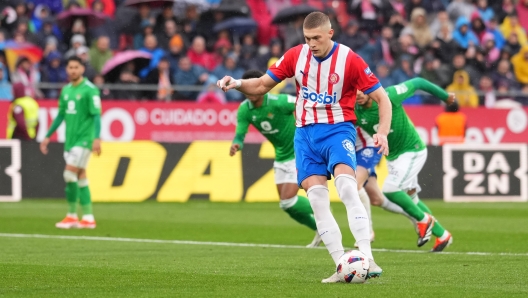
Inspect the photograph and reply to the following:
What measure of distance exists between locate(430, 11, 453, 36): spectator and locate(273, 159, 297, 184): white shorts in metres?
14.9

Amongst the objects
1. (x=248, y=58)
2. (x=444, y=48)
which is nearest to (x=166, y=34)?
(x=248, y=58)

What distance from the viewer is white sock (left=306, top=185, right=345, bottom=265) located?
27.4 ft

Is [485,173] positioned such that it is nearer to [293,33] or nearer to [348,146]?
[293,33]

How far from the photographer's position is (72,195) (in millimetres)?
15219

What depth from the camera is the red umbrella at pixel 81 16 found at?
75.2 ft

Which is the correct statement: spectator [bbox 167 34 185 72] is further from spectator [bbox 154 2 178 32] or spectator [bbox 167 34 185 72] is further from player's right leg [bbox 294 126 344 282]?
player's right leg [bbox 294 126 344 282]

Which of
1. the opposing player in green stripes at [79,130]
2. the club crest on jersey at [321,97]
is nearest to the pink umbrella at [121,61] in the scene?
the opposing player in green stripes at [79,130]

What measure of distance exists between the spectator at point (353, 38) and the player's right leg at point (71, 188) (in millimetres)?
10900

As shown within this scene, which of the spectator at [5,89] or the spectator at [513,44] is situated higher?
the spectator at [513,44]

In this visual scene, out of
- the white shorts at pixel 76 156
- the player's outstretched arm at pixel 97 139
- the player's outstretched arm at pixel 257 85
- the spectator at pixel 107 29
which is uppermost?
the spectator at pixel 107 29

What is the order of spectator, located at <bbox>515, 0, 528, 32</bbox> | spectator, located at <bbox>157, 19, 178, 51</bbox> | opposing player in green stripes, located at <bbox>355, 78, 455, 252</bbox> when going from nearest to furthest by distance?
opposing player in green stripes, located at <bbox>355, 78, 455, 252</bbox>, spectator, located at <bbox>157, 19, 178, 51</bbox>, spectator, located at <bbox>515, 0, 528, 32</bbox>

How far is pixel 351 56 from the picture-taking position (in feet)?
27.5

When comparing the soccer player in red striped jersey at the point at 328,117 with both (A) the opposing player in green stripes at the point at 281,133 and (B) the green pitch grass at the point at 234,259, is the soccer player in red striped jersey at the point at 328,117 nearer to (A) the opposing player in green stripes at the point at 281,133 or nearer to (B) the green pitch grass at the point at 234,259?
(B) the green pitch grass at the point at 234,259

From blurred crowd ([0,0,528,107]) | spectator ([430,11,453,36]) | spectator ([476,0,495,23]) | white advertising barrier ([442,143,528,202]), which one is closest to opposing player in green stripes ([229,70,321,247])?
white advertising barrier ([442,143,528,202])
